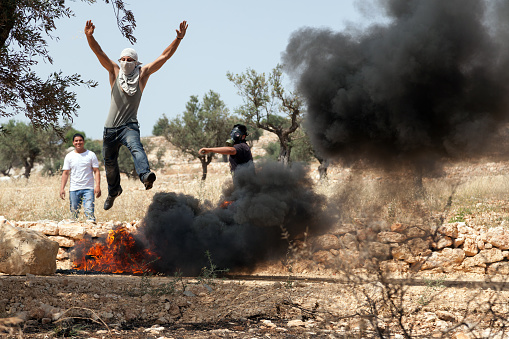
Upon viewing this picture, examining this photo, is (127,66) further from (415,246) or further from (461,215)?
(461,215)

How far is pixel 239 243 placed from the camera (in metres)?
9.06

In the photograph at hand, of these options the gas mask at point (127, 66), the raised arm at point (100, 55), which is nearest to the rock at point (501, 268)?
the gas mask at point (127, 66)

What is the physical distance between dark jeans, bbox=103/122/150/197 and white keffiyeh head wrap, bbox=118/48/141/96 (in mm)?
493

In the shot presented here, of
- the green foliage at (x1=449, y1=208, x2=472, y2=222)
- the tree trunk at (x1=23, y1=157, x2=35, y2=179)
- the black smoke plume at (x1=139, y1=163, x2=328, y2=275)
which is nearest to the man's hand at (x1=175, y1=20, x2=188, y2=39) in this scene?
the black smoke plume at (x1=139, y1=163, x2=328, y2=275)

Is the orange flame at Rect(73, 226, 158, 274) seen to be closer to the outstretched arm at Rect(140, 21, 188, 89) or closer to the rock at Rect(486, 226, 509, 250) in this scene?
the outstretched arm at Rect(140, 21, 188, 89)

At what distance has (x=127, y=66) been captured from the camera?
22.6 feet

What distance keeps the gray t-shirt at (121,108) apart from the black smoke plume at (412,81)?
3.49 meters

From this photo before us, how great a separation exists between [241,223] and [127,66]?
12.4ft

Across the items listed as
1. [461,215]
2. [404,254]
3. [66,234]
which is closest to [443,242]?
[404,254]

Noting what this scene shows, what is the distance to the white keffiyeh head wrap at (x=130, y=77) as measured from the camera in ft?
22.5

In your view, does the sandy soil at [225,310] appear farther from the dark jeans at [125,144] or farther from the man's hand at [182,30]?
the man's hand at [182,30]

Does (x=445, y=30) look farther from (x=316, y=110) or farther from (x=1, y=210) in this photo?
(x=1, y=210)

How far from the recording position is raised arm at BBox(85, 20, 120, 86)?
261 inches

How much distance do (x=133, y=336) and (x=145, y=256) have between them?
189 inches
